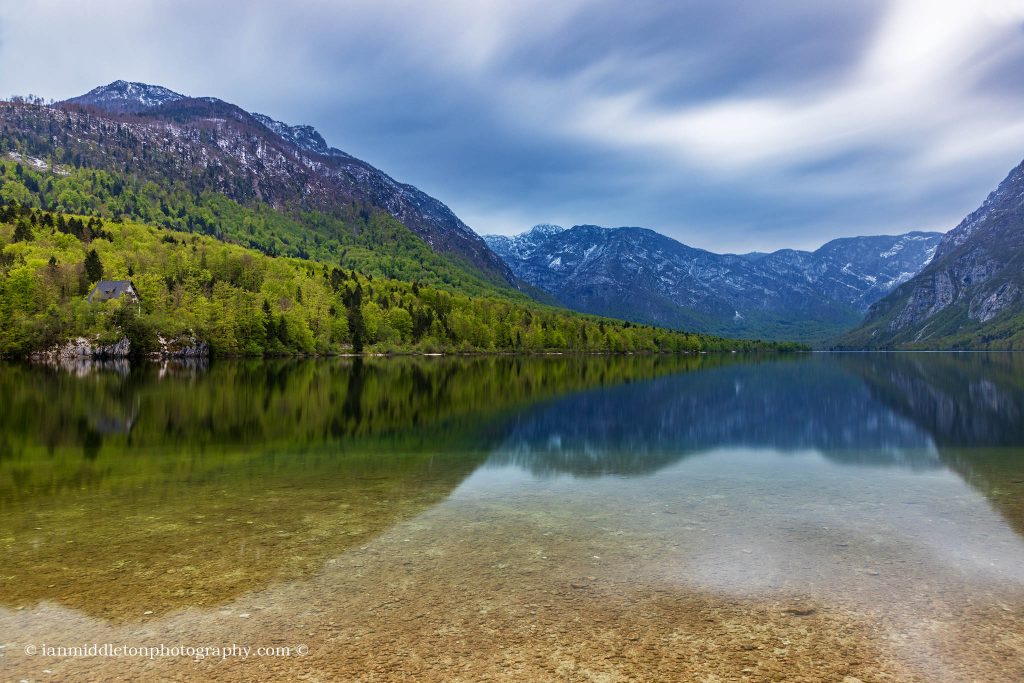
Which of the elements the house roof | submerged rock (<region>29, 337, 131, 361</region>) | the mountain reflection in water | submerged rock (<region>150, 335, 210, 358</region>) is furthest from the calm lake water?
the house roof

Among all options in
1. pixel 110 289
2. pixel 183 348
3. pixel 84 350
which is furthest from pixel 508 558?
pixel 110 289

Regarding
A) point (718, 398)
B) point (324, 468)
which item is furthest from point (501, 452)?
point (718, 398)

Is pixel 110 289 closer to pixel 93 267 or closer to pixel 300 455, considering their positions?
pixel 93 267

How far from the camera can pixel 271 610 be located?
11.4 m

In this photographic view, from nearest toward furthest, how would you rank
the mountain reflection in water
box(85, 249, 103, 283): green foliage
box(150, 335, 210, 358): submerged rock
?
1. the mountain reflection in water
2. box(150, 335, 210, 358): submerged rock
3. box(85, 249, 103, 283): green foliage

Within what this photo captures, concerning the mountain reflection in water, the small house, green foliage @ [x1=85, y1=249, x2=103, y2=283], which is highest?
green foliage @ [x1=85, y1=249, x2=103, y2=283]

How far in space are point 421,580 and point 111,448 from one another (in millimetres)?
25412

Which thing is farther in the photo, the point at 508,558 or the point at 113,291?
the point at 113,291

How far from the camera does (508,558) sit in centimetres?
1443

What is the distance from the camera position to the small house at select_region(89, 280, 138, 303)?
151m

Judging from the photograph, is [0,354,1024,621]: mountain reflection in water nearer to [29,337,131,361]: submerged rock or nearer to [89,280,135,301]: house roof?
[29,337,131,361]: submerged rock

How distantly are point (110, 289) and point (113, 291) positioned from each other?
0.95m

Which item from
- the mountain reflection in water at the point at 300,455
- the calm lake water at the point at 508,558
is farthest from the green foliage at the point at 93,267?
the calm lake water at the point at 508,558

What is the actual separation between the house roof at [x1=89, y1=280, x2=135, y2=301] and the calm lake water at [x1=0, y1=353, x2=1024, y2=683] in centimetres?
14151
